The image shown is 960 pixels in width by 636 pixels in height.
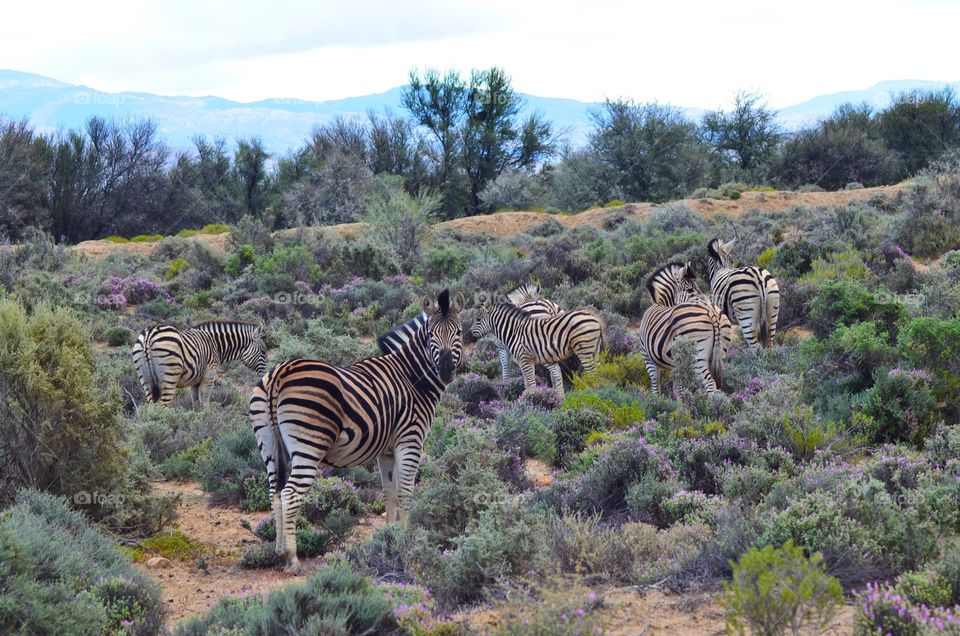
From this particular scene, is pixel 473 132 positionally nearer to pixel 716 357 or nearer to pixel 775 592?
pixel 716 357

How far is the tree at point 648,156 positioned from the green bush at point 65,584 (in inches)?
1489

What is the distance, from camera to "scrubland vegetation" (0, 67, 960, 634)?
496 cm

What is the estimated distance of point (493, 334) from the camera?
14422 mm

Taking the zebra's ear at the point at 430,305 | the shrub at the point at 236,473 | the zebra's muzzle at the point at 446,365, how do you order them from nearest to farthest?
the zebra's muzzle at the point at 446,365, the zebra's ear at the point at 430,305, the shrub at the point at 236,473

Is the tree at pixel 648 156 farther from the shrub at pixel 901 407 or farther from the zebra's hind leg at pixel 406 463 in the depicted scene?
the zebra's hind leg at pixel 406 463

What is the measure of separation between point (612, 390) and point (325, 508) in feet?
15.9

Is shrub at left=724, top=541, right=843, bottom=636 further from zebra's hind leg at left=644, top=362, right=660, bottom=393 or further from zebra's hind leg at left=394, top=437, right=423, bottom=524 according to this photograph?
zebra's hind leg at left=644, top=362, right=660, bottom=393

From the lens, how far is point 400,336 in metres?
8.30

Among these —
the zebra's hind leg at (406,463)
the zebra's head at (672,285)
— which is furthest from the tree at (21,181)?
the zebra's hind leg at (406,463)

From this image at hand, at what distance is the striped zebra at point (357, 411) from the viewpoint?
23.0 feet

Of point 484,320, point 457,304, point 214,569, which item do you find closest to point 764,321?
point 484,320

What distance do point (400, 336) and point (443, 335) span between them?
51 centimetres

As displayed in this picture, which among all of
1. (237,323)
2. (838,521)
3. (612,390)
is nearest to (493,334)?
(612,390)

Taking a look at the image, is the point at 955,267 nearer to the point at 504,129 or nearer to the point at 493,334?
the point at 493,334
